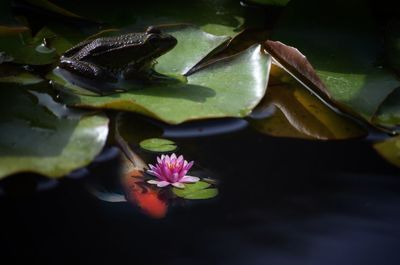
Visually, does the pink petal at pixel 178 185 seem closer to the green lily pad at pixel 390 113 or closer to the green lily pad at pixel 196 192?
the green lily pad at pixel 196 192

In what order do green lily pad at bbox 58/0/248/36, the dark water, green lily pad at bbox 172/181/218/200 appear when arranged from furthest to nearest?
green lily pad at bbox 58/0/248/36 < green lily pad at bbox 172/181/218/200 < the dark water

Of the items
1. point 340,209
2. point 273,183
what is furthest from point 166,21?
point 340,209

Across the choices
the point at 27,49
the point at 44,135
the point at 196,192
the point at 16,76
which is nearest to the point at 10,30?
the point at 27,49

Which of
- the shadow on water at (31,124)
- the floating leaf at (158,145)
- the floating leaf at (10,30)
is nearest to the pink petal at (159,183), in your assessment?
the floating leaf at (158,145)

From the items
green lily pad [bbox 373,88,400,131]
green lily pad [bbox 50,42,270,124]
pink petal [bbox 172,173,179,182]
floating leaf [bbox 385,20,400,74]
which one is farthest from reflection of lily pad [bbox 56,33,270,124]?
floating leaf [bbox 385,20,400,74]

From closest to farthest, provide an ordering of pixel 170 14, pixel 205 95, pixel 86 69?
pixel 205 95 → pixel 86 69 → pixel 170 14

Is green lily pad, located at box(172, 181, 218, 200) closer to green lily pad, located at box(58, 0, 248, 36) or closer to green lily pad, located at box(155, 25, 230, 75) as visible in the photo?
green lily pad, located at box(155, 25, 230, 75)

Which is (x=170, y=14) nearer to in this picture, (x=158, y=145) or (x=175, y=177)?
(x=158, y=145)
